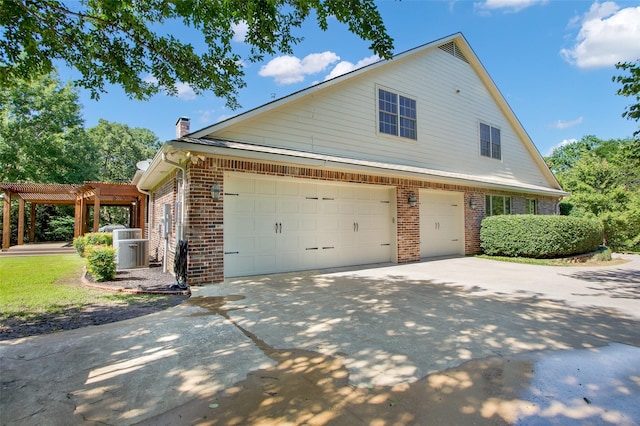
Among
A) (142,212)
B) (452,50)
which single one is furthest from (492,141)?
(142,212)

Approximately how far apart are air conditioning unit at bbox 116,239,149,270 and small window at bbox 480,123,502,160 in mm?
12929

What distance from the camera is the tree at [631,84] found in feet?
21.6

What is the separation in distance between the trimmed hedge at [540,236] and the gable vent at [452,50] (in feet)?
21.9

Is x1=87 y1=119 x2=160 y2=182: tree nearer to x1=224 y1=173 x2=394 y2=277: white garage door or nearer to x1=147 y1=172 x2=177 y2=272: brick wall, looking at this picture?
x1=147 y1=172 x2=177 y2=272: brick wall

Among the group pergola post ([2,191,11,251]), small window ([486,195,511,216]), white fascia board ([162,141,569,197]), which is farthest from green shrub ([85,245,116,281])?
small window ([486,195,511,216])

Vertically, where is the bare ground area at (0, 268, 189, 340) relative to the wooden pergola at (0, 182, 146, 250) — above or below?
below

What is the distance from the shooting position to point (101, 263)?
23.1 feet

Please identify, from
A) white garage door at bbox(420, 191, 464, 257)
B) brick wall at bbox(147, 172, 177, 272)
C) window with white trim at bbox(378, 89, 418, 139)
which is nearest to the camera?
brick wall at bbox(147, 172, 177, 272)

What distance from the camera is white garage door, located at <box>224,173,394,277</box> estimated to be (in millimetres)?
7191

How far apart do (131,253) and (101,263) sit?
5.83 ft

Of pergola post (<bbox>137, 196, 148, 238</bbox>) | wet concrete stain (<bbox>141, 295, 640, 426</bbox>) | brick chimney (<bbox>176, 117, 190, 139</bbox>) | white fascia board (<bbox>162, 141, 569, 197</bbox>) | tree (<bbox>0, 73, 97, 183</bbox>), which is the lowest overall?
wet concrete stain (<bbox>141, 295, 640, 426</bbox>)

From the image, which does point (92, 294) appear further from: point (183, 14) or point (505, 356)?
point (505, 356)

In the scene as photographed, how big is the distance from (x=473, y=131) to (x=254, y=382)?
13.3 meters

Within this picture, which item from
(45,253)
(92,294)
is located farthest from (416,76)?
(45,253)
